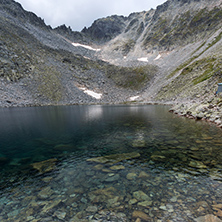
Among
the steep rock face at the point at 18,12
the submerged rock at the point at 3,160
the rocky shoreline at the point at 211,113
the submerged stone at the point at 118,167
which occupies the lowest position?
the submerged stone at the point at 118,167

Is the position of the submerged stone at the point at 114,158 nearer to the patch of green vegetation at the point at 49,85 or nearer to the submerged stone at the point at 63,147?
the submerged stone at the point at 63,147

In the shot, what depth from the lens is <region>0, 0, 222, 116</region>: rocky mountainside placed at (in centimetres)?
6856

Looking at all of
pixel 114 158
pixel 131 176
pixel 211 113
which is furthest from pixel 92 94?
pixel 131 176

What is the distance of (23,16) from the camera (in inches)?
4801

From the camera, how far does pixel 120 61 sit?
457ft

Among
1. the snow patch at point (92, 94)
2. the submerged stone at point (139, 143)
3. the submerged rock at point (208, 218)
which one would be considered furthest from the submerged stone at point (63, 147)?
the snow patch at point (92, 94)

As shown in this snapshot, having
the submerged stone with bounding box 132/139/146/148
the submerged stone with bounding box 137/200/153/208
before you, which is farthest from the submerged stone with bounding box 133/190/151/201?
the submerged stone with bounding box 132/139/146/148

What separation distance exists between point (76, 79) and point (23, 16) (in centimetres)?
8652

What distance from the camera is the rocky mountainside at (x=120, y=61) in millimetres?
68562

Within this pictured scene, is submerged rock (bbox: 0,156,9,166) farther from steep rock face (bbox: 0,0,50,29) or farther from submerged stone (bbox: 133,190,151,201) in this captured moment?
steep rock face (bbox: 0,0,50,29)

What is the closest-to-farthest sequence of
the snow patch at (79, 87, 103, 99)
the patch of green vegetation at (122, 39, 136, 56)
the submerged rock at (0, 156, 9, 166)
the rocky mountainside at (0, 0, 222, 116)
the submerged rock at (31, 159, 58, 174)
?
the submerged rock at (31, 159, 58, 174), the submerged rock at (0, 156, 9, 166), the rocky mountainside at (0, 0, 222, 116), the snow patch at (79, 87, 103, 99), the patch of green vegetation at (122, 39, 136, 56)

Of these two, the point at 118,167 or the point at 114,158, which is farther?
the point at 114,158

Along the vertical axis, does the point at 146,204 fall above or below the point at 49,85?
below

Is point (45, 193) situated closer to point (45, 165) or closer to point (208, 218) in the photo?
point (45, 165)
